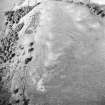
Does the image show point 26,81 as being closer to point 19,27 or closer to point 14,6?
point 19,27

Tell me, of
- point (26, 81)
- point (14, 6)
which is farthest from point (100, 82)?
point (14, 6)

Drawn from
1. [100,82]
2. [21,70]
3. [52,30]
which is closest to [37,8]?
[52,30]

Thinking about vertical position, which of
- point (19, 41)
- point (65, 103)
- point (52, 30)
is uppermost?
point (52, 30)

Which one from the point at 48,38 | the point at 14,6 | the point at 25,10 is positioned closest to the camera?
the point at 48,38

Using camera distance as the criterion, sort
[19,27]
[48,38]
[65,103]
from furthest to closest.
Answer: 1. [19,27]
2. [48,38]
3. [65,103]

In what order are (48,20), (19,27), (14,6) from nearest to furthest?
(48,20) < (19,27) < (14,6)

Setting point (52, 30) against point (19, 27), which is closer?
point (52, 30)

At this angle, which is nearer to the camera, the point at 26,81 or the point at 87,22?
the point at 26,81

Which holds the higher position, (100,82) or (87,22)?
(87,22)

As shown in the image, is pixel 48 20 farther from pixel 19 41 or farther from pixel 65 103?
pixel 65 103
